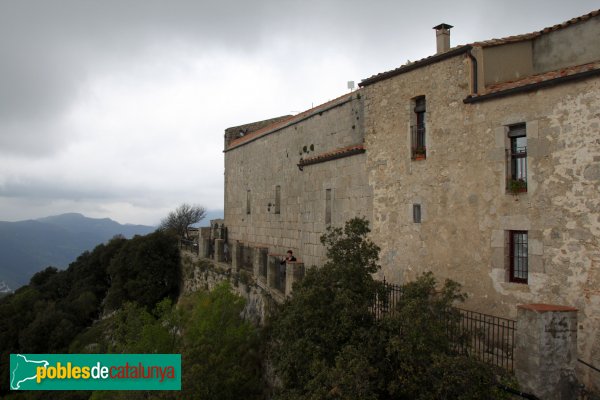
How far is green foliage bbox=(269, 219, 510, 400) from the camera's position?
265 inches

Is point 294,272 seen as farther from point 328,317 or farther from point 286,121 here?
point 286,121

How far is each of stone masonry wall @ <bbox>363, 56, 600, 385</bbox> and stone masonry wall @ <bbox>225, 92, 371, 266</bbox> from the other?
4.66 ft

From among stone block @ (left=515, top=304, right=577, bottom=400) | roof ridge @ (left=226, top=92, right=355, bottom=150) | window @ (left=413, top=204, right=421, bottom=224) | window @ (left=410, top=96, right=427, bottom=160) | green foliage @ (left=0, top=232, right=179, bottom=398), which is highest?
roof ridge @ (left=226, top=92, right=355, bottom=150)

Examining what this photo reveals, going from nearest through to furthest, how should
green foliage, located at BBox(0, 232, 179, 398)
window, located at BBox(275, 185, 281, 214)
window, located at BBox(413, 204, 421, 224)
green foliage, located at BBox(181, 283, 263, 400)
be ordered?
window, located at BBox(413, 204, 421, 224), green foliage, located at BBox(181, 283, 263, 400), window, located at BBox(275, 185, 281, 214), green foliage, located at BBox(0, 232, 179, 398)

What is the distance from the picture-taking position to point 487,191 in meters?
9.89

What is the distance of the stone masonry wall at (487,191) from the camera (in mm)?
8242

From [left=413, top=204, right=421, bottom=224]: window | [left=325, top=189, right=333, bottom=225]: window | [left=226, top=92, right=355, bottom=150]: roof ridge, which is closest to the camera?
[left=413, top=204, right=421, bottom=224]: window

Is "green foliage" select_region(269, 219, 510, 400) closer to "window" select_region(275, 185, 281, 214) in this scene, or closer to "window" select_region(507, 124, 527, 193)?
"window" select_region(507, 124, 527, 193)

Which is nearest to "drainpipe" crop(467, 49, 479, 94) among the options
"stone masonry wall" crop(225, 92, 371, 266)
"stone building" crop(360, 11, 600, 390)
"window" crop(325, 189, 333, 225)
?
"stone building" crop(360, 11, 600, 390)

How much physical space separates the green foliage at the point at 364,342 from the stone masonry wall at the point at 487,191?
2.39m

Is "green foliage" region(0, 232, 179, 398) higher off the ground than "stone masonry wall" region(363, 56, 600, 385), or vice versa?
"stone masonry wall" region(363, 56, 600, 385)

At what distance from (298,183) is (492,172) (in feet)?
37.9

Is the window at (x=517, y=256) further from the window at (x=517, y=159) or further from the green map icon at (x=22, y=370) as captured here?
the green map icon at (x=22, y=370)

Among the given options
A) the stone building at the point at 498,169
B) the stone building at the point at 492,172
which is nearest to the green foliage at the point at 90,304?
the stone building at the point at 492,172
